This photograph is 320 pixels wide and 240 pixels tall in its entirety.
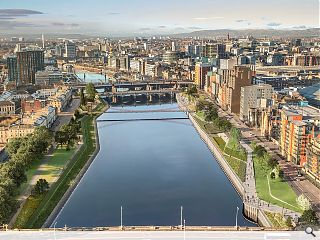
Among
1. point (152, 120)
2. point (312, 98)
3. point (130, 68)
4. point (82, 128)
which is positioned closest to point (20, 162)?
point (82, 128)

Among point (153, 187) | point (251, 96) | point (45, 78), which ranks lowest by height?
point (153, 187)

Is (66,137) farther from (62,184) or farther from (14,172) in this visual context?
(14,172)

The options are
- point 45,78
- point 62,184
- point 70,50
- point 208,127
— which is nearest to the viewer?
point 62,184

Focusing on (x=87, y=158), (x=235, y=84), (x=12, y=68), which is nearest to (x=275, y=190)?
(x=87, y=158)

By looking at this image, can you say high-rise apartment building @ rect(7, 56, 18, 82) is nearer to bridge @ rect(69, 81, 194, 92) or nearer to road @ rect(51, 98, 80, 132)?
bridge @ rect(69, 81, 194, 92)

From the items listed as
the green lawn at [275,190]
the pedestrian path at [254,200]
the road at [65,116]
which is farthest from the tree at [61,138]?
the green lawn at [275,190]

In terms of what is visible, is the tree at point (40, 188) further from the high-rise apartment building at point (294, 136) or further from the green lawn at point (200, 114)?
the green lawn at point (200, 114)

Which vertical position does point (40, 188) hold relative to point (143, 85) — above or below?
below
